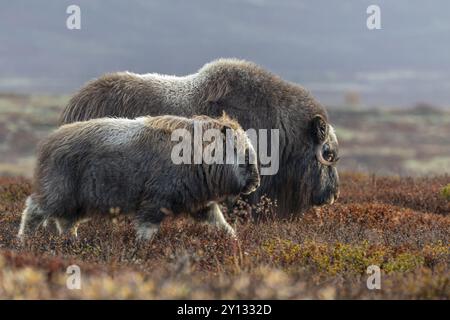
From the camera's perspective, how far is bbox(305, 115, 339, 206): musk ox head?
8.00 metres

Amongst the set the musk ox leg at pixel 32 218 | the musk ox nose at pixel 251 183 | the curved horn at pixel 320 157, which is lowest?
the musk ox leg at pixel 32 218

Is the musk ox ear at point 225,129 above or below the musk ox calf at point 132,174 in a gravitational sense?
above

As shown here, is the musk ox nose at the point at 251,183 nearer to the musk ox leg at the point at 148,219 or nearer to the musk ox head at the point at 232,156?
the musk ox head at the point at 232,156

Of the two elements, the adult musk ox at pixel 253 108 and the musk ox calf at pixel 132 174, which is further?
the adult musk ox at pixel 253 108

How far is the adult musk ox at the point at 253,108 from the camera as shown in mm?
7785

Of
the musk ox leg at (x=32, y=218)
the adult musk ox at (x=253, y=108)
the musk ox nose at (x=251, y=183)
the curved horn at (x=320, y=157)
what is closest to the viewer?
the musk ox leg at (x=32, y=218)

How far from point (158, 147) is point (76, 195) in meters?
0.87

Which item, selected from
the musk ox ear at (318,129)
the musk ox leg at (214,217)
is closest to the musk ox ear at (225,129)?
the musk ox leg at (214,217)

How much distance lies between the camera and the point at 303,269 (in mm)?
4988

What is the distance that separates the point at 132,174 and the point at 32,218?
1035 mm

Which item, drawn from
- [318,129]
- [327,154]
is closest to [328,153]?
[327,154]

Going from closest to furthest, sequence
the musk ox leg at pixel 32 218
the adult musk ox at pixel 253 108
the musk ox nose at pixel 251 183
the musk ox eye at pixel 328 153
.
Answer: the musk ox leg at pixel 32 218, the musk ox nose at pixel 251 183, the adult musk ox at pixel 253 108, the musk ox eye at pixel 328 153
